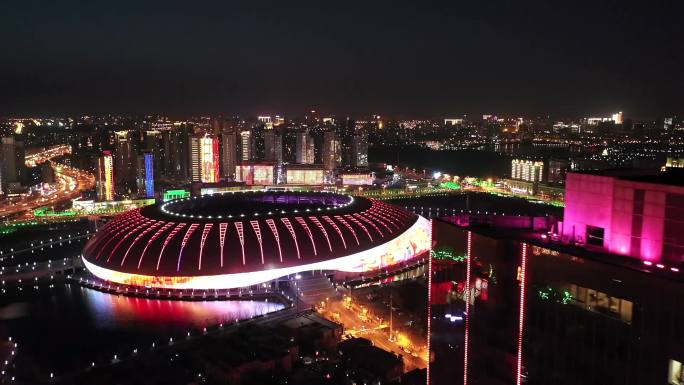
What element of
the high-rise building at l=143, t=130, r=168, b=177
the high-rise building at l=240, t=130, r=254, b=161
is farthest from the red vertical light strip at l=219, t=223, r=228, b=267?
the high-rise building at l=240, t=130, r=254, b=161

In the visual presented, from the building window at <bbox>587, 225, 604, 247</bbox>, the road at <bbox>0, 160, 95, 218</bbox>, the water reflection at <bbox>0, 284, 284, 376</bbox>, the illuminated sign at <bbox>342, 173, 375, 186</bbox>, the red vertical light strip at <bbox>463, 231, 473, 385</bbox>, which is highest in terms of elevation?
the building window at <bbox>587, 225, 604, 247</bbox>

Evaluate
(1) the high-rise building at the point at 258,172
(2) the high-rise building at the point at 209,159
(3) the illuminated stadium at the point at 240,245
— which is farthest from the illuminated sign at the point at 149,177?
(3) the illuminated stadium at the point at 240,245

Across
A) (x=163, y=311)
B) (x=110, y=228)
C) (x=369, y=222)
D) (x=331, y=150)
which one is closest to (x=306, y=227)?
(x=369, y=222)

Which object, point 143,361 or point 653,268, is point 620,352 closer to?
point 653,268

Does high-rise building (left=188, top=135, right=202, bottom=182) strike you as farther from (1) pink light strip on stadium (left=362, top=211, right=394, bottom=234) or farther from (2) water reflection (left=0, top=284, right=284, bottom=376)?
(1) pink light strip on stadium (left=362, top=211, right=394, bottom=234)

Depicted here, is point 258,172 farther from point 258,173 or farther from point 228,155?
point 228,155

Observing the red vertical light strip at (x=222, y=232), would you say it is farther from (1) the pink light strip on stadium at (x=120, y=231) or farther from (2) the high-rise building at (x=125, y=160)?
(2) the high-rise building at (x=125, y=160)

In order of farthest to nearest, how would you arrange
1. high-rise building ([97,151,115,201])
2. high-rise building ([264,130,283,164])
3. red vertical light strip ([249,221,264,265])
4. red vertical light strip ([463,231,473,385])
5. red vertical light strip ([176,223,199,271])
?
high-rise building ([264,130,283,164]) → high-rise building ([97,151,115,201]) → red vertical light strip ([249,221,264,265]) → red vertical light strip ([176,223,199,271]) → red vertical light strip ([463,231,473,385])

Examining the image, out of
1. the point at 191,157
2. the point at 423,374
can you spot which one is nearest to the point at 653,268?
the point at 423,374
